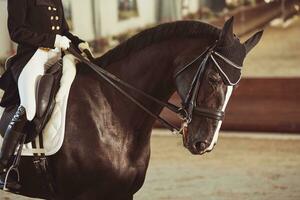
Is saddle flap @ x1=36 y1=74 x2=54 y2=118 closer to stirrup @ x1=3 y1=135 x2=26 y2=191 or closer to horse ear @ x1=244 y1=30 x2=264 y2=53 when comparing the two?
stirrup @ x1=3 y1=135 x2=26 y2=191

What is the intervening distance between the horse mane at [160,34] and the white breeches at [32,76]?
226 millimetres

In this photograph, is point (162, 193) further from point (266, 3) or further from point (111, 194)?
point (266, 3)

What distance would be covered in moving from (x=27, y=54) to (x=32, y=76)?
201 mm

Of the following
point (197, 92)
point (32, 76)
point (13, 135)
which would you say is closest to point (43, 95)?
point (32, 76)

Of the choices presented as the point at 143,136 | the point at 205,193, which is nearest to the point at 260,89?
the point at 205,193

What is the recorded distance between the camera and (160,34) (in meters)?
2.55

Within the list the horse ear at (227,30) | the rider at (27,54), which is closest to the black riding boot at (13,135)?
the rider at (27,54)

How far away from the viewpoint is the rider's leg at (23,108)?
2600 mm

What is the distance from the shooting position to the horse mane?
8.00ft

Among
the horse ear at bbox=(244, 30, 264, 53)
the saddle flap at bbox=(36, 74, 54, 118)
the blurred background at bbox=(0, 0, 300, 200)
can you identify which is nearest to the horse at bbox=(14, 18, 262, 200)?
the horse ear at bbox=(244, 30, 264, 53)

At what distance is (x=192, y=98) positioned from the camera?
2.36m

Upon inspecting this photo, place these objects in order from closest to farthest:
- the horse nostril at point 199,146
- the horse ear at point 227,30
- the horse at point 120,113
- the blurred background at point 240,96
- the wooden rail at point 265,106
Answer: the horse ear at point 227,30 → the horse nostril at point 199,146 → the horse at point 120,113 → the blurred background at point 240,96 → the wooden rail at point 265,106

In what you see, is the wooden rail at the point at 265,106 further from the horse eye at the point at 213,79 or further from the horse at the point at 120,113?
the horse eye at the point at 213,79

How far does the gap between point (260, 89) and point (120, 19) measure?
6.49 feet
